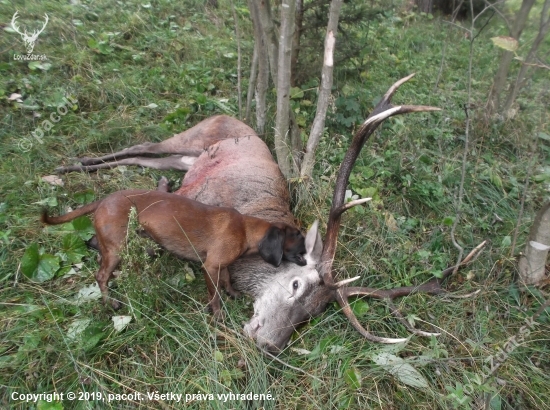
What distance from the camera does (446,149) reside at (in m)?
5.02

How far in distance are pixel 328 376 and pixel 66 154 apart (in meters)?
3.33

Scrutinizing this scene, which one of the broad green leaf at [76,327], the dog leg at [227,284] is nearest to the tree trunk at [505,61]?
the dog leg at [227,284]

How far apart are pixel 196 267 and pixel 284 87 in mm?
1727

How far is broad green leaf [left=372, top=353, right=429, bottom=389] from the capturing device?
109 inches

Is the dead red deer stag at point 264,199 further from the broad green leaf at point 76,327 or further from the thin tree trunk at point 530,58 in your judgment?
the thin tree trunk at point 530,58

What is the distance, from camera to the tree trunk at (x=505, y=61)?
16.7 ft

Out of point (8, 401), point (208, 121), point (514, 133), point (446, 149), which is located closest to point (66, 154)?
point (208, 121)

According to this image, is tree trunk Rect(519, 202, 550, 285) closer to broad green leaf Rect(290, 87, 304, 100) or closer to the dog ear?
the dog ear

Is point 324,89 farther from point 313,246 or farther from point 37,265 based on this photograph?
point 37,265

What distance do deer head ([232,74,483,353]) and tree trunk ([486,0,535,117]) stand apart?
264 centimetres

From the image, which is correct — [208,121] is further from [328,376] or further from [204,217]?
[328,376]

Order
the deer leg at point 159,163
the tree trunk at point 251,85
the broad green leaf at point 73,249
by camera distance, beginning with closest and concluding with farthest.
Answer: the broad green leaf at point 73,249, the deer leg at point 159,163, the tree trunk at point 251,85

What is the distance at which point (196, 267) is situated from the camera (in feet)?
11.9

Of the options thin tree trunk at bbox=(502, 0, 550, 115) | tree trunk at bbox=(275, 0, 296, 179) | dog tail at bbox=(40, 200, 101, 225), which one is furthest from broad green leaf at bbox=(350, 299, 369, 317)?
thin tree trunk at bbox=(502, 0, 550, 115)
